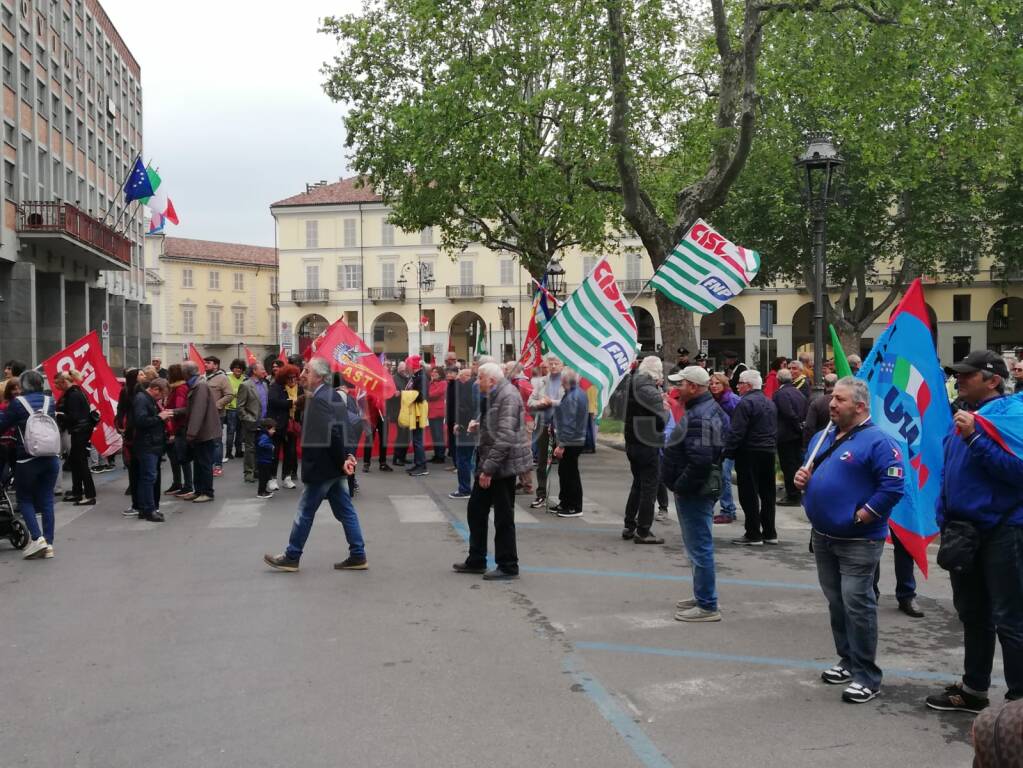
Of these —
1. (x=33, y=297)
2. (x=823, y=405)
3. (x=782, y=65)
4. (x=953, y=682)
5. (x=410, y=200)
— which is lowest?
(x=953, y=682)

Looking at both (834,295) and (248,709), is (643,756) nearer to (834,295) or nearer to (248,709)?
(248,709)

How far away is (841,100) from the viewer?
66.7 ft

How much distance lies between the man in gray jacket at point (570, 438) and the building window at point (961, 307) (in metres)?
52.4

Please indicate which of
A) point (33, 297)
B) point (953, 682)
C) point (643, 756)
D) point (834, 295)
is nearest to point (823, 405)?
point (953, 682)

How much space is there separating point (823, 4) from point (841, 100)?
2565 mm

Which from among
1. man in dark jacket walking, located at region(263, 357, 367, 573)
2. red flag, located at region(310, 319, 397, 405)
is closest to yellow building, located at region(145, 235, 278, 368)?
red flag, located at region(310, 319, 397, 405)

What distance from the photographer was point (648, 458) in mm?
10180

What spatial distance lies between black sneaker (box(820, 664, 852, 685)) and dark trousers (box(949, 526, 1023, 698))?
0.64 metres

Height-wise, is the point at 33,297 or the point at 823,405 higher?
the point at 33,297

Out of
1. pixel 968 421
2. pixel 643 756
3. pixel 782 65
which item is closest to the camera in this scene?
pixel 643 756

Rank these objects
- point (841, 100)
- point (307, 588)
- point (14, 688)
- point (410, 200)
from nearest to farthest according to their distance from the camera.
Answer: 1. point (14, 688)
2. point (307, 588)
3. point (841, 100)
4. point (410, 200)

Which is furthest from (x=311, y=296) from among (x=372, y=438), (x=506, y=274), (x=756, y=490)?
(x=756, y=490)

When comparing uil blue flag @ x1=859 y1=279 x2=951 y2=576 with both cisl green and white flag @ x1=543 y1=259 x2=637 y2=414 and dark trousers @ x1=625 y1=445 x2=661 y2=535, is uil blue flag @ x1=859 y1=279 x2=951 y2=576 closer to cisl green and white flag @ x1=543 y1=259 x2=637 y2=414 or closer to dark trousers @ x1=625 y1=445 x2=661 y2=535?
dark trousers @ x1=625 y1=445 x2=661 y2=535

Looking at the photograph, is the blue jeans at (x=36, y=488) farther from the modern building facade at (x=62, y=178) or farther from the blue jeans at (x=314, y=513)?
the modern building facade at (x=62, y=178)
